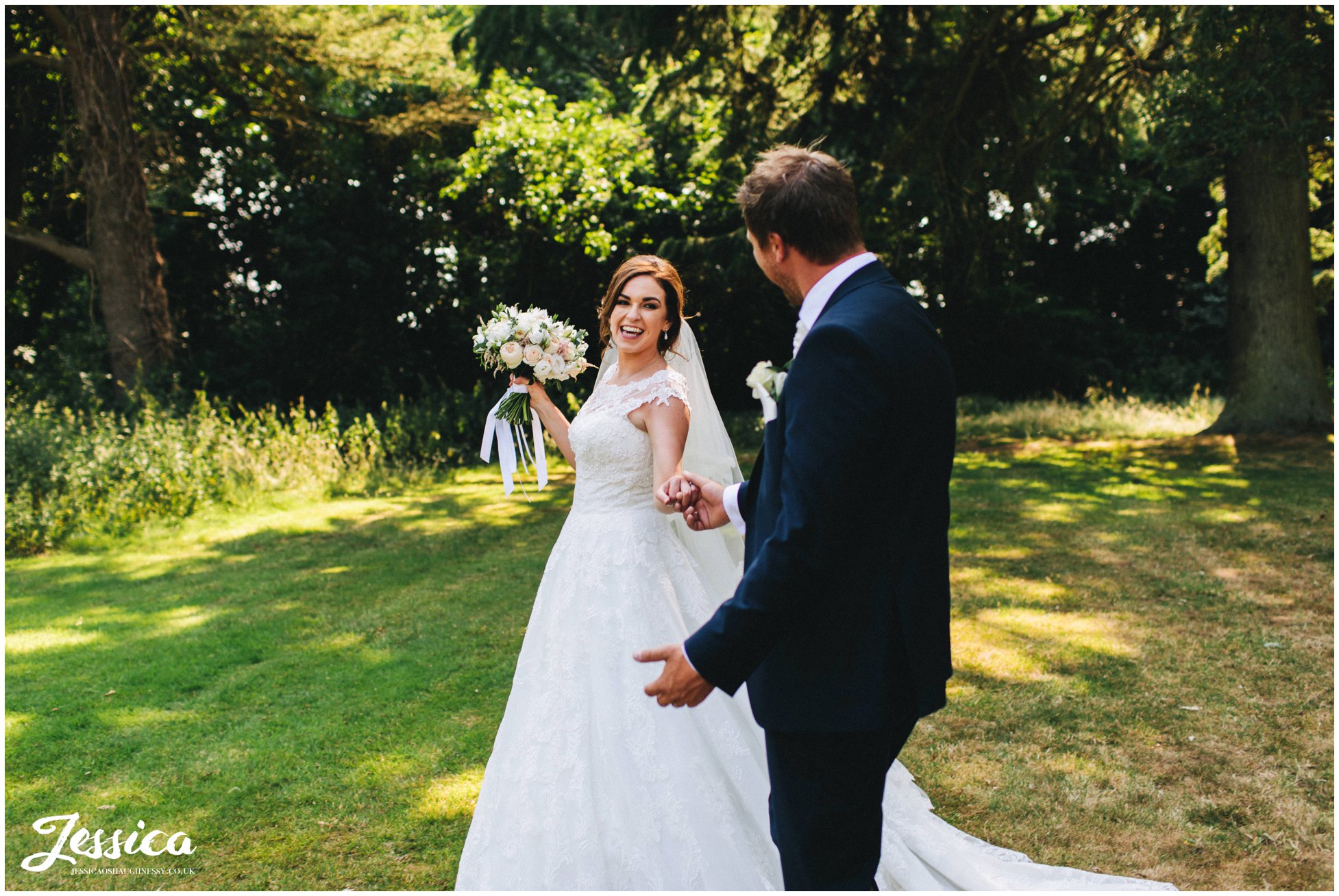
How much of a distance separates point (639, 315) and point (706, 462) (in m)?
0.63

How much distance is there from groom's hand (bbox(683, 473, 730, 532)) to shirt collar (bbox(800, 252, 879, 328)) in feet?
2.58

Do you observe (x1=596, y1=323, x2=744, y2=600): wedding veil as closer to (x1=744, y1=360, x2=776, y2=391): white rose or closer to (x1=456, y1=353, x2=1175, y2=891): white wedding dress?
(x1=456, y1=353, x2=1175, y2=891): white wedding dress

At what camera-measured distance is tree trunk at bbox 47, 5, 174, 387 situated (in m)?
13.3

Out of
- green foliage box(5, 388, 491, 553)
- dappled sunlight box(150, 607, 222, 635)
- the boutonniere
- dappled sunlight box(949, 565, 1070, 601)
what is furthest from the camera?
green foliage box(5, 388, 491, 553)

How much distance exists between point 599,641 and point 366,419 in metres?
11.4

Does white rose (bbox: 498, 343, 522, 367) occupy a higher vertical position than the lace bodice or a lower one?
higher

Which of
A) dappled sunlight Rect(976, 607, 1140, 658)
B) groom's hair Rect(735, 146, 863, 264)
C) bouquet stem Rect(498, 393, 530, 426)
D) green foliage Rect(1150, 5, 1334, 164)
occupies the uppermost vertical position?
green foliage Rect(1150, 5, 1334, 164)

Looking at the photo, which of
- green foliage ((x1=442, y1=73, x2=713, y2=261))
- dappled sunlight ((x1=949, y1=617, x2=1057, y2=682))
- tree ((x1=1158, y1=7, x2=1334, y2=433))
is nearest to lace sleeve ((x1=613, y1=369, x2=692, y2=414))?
dappled sunlight ((x1=949, y1=617, x2=1057, y2=682))

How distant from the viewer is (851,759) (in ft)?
6.63

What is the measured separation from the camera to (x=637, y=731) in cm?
315

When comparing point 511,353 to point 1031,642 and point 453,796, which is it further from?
point 1031,642

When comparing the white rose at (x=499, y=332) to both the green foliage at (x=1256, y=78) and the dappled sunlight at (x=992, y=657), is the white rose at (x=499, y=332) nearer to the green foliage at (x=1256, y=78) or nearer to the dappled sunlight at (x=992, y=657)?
the dappled sunlight at (x=992, y=657)

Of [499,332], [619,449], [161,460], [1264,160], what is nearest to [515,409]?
[499,332]

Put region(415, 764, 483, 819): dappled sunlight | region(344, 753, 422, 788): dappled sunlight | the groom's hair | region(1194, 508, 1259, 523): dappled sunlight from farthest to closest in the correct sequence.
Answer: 1. region(1194, 508, 1259, 523): dappled sunlight
2. region(344, 753, 422, 788): dappled sunlight
3. region(415, 764, 483, 819): dappled sunlight
4. the groom's hair
